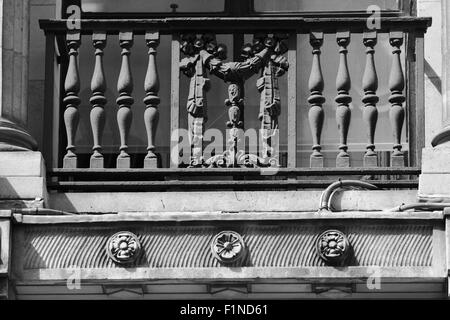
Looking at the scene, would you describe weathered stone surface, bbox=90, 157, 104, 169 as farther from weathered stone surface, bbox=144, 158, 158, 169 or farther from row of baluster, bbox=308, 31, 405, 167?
row of baluster, bbox=308, 31, 405, 167

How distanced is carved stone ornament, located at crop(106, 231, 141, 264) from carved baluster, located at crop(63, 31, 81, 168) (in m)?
0.93

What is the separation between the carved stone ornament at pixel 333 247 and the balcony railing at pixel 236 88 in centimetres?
81

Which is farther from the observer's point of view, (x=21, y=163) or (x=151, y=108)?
(x=151, y=108)

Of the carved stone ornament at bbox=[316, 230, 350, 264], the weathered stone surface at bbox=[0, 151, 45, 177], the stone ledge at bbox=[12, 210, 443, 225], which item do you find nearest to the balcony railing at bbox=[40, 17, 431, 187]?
the weathered stone surface at bbox=[0, 151, 45, 177]

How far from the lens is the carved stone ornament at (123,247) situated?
1347 cm

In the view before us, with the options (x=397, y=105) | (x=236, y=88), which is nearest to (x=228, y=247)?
(x=236, y=88)

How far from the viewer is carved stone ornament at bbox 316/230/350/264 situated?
13438 mm

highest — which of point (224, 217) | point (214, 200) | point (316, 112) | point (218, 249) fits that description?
point (316, 112)

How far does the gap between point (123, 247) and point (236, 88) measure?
1.69m

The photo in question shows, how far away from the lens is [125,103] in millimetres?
14336

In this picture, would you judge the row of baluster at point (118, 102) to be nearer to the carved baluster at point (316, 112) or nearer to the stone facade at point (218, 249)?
the stone facade at point (218, 249)

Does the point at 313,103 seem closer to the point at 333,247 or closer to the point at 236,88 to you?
the point at 236,88
